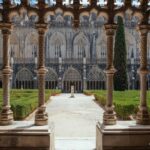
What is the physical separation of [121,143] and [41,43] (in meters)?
2.46

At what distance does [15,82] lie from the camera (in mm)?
52156

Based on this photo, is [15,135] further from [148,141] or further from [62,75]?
[62,75]

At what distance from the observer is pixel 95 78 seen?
173 feet

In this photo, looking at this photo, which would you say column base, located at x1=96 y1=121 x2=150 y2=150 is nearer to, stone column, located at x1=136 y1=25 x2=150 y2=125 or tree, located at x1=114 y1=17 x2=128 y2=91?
stone column, located at x1=136 y1=25 x2=150 y2=125

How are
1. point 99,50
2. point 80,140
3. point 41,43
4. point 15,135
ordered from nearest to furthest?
point 15,135 < point 41,43 < point 80,140 < point 99,50

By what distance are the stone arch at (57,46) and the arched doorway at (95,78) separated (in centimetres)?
482

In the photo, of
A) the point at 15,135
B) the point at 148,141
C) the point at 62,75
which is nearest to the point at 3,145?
the point at 15,135

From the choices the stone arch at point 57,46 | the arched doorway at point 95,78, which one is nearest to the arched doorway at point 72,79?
the arched doorway at point 95,78

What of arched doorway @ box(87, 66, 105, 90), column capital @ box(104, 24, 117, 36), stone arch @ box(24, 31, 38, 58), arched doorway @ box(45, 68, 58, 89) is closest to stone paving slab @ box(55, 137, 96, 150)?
column capital @ box(104, 24, 117, 36)

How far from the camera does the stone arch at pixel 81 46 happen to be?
181 ft

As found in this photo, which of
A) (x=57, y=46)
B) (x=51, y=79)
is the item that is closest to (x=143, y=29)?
(x=51, y=79)

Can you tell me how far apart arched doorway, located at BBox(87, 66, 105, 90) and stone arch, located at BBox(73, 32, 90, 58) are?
3198mm

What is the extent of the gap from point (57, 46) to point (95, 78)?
23.5 ft

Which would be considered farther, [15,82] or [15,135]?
[15,82]
